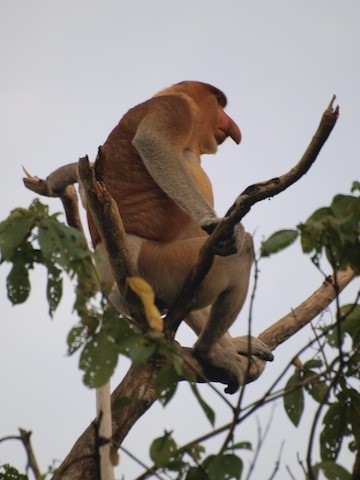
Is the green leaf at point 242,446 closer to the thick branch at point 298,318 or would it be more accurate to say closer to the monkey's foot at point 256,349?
the monkey's foot at point 256,349

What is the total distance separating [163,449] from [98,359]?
31 cm

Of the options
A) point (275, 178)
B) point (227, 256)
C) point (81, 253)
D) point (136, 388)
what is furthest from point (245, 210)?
point (81, 253)

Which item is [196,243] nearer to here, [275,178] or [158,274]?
[158,274]

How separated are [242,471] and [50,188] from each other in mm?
3158

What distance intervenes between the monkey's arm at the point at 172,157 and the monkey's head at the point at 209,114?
325 millimetres

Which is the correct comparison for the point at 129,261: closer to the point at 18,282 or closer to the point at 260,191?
the point at 260,191

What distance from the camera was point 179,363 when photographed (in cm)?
182

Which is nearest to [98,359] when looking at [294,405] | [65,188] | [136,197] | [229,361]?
[294,405]

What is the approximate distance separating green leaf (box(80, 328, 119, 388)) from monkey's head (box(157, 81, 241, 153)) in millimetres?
2875

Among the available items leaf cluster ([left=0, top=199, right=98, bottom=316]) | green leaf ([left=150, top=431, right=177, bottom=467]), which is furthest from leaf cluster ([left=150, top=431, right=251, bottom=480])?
leaf cluster ([left=0, top=199, right=98, bottom=316])

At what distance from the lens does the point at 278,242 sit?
1.96 metres

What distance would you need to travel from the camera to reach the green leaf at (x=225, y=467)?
1826 mm

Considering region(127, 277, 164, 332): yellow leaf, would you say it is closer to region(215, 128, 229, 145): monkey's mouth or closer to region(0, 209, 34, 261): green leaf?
region(0, 209, 34, 261): green leaf

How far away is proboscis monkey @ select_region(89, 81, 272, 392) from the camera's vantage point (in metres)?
3.95
